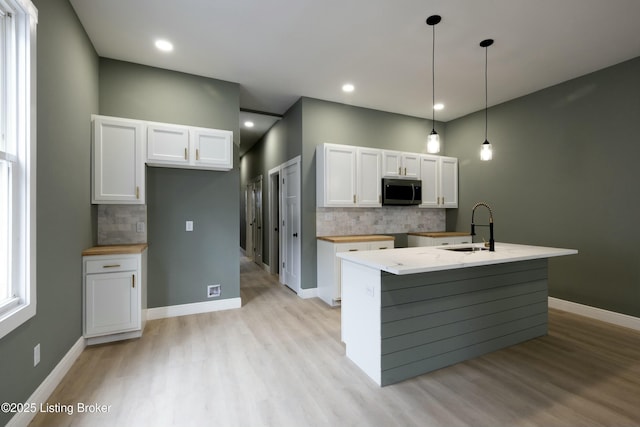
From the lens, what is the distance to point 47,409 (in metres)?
1.89

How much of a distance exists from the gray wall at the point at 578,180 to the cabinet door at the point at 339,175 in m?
2.32

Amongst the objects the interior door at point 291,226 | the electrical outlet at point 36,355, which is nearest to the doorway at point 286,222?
the interior door at point 291,226

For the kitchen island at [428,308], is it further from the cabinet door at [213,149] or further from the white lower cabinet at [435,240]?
the cabinet door at [213,149]

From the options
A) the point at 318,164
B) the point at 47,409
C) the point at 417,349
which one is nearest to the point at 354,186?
the point at 318,164

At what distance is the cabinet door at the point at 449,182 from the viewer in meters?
5.16

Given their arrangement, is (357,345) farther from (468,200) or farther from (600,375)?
(468,200)

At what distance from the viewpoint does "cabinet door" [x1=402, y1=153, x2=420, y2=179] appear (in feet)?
15.6

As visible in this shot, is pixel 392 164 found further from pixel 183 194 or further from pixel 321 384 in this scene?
pixel 321 384

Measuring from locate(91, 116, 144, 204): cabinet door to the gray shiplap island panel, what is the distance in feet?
9.11

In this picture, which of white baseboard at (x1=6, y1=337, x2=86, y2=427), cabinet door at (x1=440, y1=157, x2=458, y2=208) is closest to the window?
white baseboard at (x1=6, y1=337, x2=86, y2=427)

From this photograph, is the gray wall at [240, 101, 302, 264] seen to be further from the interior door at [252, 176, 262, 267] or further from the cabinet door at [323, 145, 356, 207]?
the cabinet door at [323, 145, 356, 207]

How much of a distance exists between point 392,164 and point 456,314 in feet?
9.00

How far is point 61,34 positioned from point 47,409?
A: 2.72 meters

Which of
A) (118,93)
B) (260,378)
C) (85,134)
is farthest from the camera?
(118,93)
